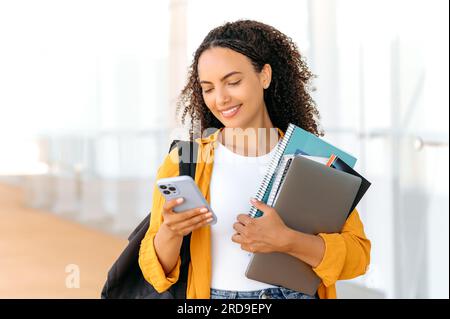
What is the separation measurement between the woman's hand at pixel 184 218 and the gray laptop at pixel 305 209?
10 centimetres

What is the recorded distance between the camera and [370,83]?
2354mm

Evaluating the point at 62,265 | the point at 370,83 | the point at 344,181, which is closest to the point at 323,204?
the point at 344,181

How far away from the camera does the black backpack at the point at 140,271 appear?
93 centimetres

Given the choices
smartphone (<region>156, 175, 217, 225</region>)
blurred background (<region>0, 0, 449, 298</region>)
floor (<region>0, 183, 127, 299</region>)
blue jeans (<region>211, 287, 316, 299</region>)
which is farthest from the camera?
floor (<region>0, 183, 127, 299</region>)

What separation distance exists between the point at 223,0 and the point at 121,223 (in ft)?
3.91

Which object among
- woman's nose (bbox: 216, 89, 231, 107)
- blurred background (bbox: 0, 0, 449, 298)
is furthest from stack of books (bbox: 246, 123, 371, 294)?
blurred background (bbox: 0, 0, 449, 298)

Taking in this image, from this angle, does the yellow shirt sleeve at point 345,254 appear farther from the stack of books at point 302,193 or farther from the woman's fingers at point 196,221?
the woman's fingers at point 196,221

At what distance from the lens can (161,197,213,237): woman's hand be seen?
33.0 inches

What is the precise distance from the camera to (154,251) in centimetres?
90

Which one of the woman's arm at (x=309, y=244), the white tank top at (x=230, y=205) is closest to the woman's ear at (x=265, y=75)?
the white tank top at (x=230, y=205)

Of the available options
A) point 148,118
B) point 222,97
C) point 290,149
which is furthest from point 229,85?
point 148,118

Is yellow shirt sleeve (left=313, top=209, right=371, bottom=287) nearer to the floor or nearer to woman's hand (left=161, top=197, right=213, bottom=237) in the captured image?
woman's hand (left=161, top=197, right=213, bottom=237)

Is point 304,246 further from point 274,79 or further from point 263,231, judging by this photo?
point 274,79

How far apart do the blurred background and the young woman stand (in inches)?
46.3
